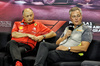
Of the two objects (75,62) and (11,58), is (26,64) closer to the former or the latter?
(11,58)

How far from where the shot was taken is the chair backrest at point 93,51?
2812 millimetres

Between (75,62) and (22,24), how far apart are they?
5.18 feet

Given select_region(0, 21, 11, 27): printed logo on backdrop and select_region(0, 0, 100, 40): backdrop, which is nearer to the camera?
select_region(0, 0, 100, 40): backdrop

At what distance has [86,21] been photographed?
12.8 ft

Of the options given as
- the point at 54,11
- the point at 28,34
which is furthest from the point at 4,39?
the point at 54,11

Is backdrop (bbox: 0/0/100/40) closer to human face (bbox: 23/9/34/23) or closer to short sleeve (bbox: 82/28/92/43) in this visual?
human face (bbox: 23/9/34/23)

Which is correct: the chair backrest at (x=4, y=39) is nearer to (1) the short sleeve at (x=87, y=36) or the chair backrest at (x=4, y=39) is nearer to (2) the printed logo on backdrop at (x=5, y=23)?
(2) the printed logo on backdrop at (x=5, y=23)

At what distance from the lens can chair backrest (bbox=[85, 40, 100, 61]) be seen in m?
2.81

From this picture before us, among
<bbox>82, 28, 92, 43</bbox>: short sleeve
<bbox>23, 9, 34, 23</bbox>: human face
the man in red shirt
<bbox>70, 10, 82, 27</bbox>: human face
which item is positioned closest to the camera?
<bbox>82, 28, 92, 43</bbox>: short sleeve

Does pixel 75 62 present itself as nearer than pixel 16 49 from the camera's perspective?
Yes

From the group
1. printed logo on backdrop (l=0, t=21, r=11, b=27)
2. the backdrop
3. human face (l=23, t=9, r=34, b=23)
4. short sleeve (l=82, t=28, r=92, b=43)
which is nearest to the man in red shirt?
human face (l=23, t=9, r=34, b=23)

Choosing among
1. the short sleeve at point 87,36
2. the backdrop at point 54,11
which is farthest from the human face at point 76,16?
the backdrop at point 54,11

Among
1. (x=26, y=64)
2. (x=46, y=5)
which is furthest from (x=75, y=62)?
(x=46, y=5)

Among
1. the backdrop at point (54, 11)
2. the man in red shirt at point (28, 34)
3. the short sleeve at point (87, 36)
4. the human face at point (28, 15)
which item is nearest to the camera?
the short sleeve at point (87, 36)
